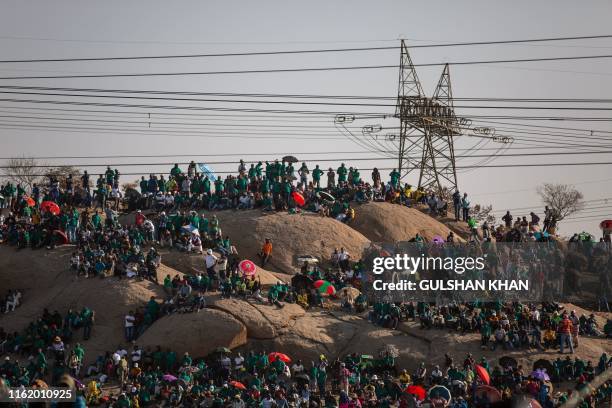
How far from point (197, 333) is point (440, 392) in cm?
1054

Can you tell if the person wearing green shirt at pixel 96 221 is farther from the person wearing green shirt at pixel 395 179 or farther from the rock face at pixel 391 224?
the person wearing green shirt at pixel 395 179

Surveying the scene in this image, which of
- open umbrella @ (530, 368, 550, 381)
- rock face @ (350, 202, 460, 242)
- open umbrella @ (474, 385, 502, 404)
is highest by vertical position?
rock face @ (350, 202, 460, 242)

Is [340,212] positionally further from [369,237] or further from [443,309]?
[443,309]

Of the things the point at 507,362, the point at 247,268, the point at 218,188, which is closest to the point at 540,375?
the point at 507,362

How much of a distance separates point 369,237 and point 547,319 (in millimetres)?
13411

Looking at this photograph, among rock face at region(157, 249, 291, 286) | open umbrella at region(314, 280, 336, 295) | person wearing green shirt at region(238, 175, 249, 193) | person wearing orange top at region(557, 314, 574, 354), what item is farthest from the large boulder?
person wearing orange top at region(557, 314, 574, 354)

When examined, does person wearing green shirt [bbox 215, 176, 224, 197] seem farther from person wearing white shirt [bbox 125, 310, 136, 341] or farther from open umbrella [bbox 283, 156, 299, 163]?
person wearing white shirt [bbox 125, 310, 136, 341]

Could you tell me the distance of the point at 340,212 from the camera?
→ 51.2 meters

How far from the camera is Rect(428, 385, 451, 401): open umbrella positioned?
3338 centimetres

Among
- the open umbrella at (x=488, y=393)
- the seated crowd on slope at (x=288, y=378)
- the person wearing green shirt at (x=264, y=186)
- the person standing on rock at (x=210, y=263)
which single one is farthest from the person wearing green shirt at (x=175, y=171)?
the open umbrella at (x=488, y=393)

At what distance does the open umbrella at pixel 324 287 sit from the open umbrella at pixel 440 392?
10.3m

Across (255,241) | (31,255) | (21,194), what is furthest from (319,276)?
(21,194)

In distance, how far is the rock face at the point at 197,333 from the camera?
38344 mm

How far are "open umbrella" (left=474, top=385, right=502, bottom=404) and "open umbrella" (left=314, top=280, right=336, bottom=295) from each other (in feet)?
36.6
